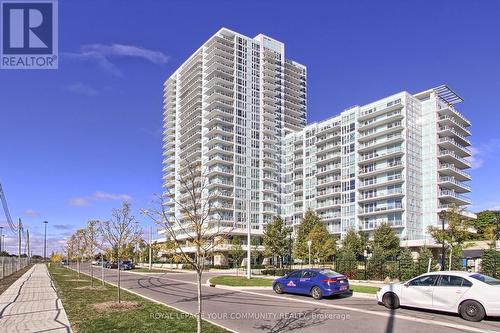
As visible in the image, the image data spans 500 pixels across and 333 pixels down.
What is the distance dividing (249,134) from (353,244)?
47385 millimetres

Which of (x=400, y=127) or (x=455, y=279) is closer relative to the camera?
(x=455, y=279)

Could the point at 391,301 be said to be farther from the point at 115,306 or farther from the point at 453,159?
the point at 453,159

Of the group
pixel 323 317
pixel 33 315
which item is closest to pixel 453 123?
pixel 323 317

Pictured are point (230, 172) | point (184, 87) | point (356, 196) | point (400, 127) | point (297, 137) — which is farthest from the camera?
point (184, 87)

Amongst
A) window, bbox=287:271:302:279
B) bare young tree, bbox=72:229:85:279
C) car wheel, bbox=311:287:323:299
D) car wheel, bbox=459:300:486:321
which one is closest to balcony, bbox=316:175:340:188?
bare young tree, bbox=72:229:85:279

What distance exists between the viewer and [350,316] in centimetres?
1473

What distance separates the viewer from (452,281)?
15031 millimetres

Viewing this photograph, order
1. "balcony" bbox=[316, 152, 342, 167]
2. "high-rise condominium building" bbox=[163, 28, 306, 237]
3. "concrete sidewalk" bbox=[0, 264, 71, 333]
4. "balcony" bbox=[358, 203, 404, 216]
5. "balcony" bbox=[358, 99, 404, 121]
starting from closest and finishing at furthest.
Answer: "concrete sidewalk" bbox=[0, 264, 71, 333] → "balcony" bbox=[358, 203, 404, 216] → "balcony" bbox=[358, 99, 404, 121] → "balcony" bbox=[316, 152, 342, 167] → "high-rise condominium building" bbox=[163, 28, 306, 237]

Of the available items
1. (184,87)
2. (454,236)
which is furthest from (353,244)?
(184,87)

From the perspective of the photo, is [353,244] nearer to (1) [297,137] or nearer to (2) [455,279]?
(1) [297,137]

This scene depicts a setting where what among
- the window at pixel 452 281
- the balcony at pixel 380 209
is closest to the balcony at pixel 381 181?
the balcony at pixel 380 209

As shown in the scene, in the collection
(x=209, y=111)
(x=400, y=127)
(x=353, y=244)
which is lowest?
(x=353, y=244)

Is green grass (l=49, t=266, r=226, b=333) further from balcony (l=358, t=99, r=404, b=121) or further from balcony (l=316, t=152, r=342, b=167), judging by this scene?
balcony (l=316, t=152, r=342, b=167)

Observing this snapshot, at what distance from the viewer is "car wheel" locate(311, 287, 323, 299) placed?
19.9 m
